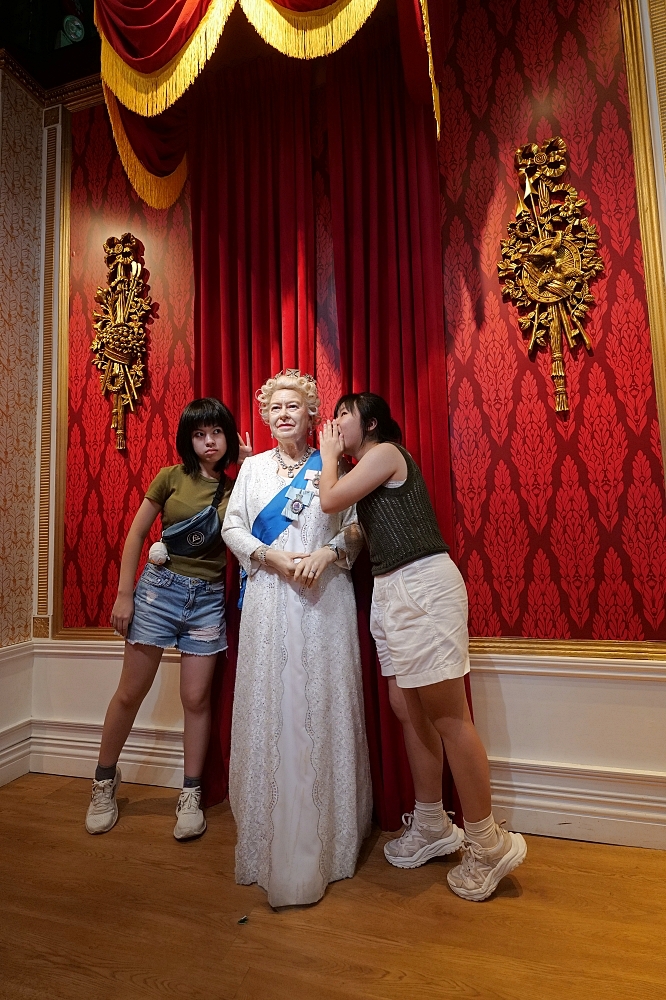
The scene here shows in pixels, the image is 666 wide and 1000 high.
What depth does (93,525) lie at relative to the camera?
9.71 feet

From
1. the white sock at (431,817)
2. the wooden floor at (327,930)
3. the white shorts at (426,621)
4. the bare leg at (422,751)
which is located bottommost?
the wooden floor at (327,930)

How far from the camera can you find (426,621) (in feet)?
5.79

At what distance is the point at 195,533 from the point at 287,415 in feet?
2.12

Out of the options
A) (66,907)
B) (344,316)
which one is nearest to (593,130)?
(344,316)

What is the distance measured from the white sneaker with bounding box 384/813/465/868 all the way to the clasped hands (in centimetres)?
96

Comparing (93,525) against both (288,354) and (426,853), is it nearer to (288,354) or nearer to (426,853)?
(288,354)

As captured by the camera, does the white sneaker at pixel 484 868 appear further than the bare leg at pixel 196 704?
No

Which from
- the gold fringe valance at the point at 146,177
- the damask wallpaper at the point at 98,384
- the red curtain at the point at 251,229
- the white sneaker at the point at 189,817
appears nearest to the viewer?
the white sneaker at the point at 189,817

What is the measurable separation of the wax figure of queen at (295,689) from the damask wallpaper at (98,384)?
1.01m

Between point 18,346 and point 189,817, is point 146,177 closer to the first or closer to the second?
point 18,346

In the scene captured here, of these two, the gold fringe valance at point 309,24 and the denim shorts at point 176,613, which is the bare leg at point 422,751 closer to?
the denim shorts at point 176,613

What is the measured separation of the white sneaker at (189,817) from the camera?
2148 mm

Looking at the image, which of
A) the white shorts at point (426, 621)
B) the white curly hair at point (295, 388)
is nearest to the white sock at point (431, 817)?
the white shorts at point (426, 621)

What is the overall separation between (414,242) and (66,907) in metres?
2.69
